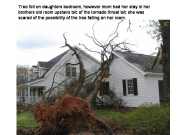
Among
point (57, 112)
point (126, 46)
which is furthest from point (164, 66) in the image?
point (57, 112)

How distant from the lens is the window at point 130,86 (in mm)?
7383

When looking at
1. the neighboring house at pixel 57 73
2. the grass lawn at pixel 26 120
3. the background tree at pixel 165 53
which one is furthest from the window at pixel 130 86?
the grass lawn at pixel 26 120

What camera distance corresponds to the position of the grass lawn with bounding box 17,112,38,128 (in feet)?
23.6

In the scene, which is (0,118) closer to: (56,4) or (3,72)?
(3,72)

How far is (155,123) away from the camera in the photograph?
758 centimetres

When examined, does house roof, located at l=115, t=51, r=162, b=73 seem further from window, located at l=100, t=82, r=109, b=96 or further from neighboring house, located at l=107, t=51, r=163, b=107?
window, located at l=100, t=82, r=109, b=96

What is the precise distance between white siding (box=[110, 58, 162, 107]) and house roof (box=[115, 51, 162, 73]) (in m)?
0.11

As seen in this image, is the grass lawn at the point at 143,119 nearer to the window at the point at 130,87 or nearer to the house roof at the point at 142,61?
the window at the point at 130,87

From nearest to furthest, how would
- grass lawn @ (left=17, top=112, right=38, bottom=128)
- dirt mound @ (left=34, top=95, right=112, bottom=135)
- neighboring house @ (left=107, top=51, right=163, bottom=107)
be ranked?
grass lawn @ (left=17, top=112, right=38, bottom=128) → dirt mound @ (left=34, top=95, right=112, bottom=135) → neighboring house @ (left=107, top=51, right=163, bottom=107)

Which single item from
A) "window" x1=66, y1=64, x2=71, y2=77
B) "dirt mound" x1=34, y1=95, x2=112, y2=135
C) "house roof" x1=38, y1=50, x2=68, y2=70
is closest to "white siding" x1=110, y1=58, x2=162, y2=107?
"dirt mound" x1=34, y1=95, x2=112, y2=135

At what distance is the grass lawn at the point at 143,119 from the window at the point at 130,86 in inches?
14.6

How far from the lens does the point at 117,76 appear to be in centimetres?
744

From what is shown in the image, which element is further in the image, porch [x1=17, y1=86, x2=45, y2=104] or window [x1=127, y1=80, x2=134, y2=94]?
window [x1=127, y1=80, x2=134, y2=94]
